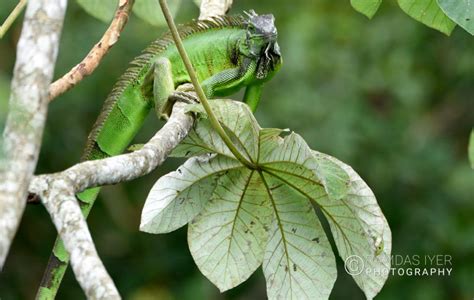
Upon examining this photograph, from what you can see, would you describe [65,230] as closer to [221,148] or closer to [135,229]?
[221,148]

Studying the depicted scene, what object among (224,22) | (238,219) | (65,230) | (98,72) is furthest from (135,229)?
(65,230)

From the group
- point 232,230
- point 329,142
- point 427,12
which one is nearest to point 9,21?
point 232,230

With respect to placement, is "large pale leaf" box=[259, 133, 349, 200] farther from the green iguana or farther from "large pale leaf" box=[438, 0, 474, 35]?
the green iguana

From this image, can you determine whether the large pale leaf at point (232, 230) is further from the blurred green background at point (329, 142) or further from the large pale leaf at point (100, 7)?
the blurred green background at point (329, 142)

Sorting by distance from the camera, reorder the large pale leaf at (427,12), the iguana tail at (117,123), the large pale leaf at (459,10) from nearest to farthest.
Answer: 1. the large pale leaf at (459,10)
2. the large pale leaf at (427,12)
3. the iguana tail at (117,123)

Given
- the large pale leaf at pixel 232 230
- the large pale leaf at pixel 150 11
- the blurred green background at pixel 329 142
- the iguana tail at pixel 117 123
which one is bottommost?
the blurred green background at pixel 329 142

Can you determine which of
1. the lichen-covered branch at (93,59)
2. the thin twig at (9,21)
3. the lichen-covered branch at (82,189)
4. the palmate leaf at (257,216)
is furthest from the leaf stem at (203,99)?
the thin twig at (9,21)
